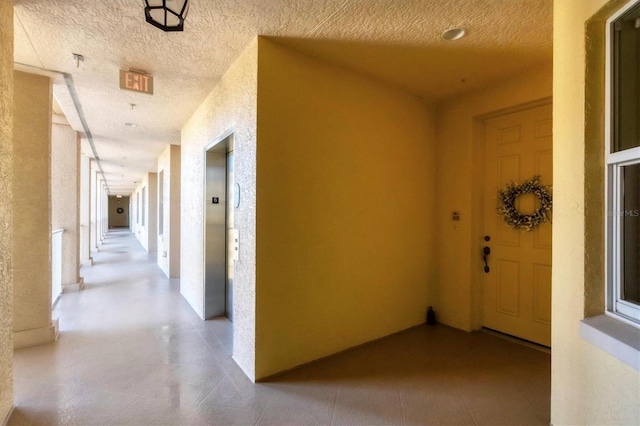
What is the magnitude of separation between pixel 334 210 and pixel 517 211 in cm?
200

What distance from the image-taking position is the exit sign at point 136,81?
2.68m

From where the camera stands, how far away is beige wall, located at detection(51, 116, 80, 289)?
16.4ft

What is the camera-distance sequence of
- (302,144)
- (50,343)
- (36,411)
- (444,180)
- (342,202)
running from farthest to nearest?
(444,180) → (50,343) → (342,202) → (302,144) → (36,411)

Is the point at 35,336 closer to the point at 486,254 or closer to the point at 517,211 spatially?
the point at 486,254

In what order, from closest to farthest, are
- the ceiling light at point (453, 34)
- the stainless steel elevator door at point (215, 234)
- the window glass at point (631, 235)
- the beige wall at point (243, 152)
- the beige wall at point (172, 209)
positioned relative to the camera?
1. the window glass at point (631, 235)
2. the ceiling light at point (453, 34)
3. the beige wall at point (243, 152)
4. the stainless steel elevator door at point (215, 234)
5. the beige wall at point (172, 209)

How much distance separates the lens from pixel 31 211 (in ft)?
9.91

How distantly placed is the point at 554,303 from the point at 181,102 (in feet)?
13.6

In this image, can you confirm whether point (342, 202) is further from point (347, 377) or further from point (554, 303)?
point (554, 303)

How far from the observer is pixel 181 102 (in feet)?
12.2

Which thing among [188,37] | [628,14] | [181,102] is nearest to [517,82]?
[628,14]

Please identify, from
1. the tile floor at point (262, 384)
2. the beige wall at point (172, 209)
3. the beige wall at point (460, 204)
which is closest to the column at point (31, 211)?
the tile floor at point (262, 384)

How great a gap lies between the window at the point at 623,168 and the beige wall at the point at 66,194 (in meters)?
6.68

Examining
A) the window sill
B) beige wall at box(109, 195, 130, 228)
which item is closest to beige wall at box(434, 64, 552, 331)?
the window sill

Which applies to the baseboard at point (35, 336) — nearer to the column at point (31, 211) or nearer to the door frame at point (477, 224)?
the column at point (31, 211)
